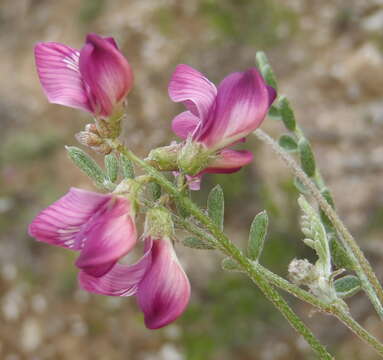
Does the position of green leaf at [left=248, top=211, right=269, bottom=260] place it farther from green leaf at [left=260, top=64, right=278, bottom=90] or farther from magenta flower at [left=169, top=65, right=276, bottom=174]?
green leaf at [left=260, top=64, right=278, bottom=90]

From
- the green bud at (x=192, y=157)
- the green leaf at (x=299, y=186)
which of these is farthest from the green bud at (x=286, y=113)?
the green bud at (x=192, y=157)

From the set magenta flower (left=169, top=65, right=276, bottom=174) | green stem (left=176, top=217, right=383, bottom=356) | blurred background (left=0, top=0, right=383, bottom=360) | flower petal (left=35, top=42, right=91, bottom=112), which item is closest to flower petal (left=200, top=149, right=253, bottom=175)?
magenta flower (left=169, top=65, right=276, bottom=174)

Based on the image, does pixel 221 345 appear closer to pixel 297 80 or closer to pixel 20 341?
pixel 20 341

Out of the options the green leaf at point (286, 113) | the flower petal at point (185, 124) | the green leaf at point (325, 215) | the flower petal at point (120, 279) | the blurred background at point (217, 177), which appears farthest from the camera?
the blurred background at point (217, 177)

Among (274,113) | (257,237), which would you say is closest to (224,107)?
(257,237)

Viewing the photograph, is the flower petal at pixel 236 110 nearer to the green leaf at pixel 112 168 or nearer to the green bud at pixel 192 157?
the green bud at pixel 192 157

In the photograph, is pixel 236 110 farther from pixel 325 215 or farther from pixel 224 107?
pixel 325 215
